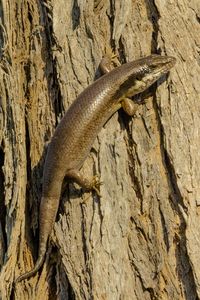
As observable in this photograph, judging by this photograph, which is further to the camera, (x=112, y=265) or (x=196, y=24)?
(x=196, y=24)

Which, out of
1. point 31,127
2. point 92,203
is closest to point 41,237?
point 92,203

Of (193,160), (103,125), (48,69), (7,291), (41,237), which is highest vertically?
(48,69)

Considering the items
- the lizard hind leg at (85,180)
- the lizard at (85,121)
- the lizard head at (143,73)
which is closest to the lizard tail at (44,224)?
the lizard at (85,121)

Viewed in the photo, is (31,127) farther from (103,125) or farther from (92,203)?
(92,203)

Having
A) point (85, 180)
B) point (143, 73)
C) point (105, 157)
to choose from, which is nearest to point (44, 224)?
point (85, 180)

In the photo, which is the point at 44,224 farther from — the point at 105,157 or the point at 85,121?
the point at 85,121
